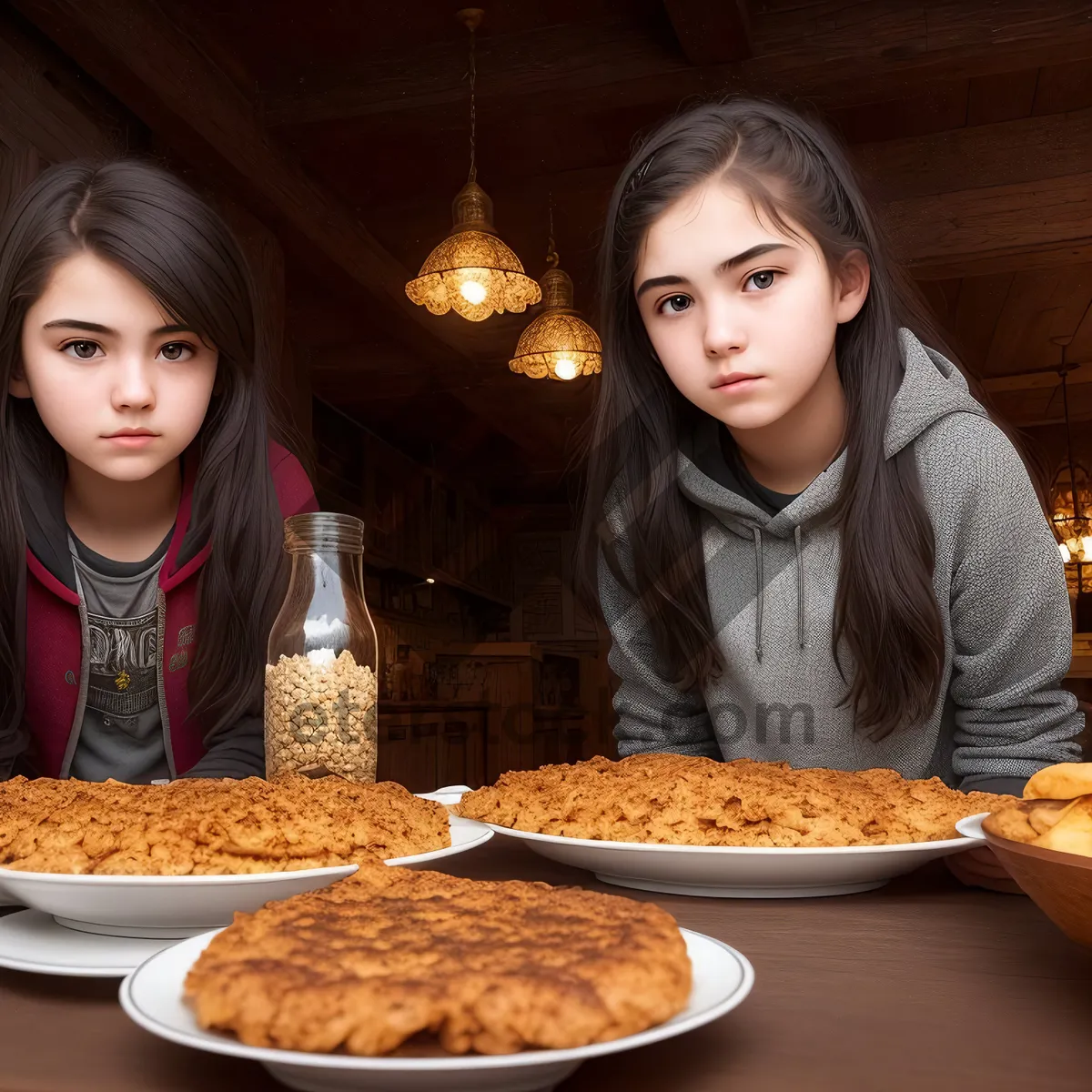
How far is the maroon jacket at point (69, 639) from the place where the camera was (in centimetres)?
140

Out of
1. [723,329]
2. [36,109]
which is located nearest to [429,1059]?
[723,329]

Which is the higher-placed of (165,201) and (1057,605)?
(165,201)

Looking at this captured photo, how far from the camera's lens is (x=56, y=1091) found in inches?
15.7

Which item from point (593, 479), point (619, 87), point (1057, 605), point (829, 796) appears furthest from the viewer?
point (619, 87)

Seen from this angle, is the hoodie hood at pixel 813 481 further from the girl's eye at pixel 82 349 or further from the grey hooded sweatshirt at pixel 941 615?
the girl's eye at pixel 82 349

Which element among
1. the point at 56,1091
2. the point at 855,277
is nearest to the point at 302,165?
the point at 855,277

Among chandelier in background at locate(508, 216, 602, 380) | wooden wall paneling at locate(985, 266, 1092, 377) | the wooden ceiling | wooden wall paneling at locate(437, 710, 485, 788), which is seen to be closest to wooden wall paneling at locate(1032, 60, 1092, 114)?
the wooden ceiling

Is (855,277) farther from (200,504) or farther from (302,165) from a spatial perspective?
(302,165)

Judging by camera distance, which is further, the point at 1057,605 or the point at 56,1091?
the point at 1057,605

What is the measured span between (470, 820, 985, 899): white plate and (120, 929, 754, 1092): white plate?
25cm

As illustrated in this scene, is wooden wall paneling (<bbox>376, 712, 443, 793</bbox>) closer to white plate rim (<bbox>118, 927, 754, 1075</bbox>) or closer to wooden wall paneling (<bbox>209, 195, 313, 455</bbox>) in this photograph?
wooden wall paneling (<bbox>209, 195, 313, 455</bbox>)

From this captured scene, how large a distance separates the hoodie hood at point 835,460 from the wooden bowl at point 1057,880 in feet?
2.87

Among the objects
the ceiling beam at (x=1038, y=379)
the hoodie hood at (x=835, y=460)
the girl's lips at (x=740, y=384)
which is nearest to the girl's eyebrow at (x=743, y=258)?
the girl's lips at (x=740, y=384)

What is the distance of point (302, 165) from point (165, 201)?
2.86m
